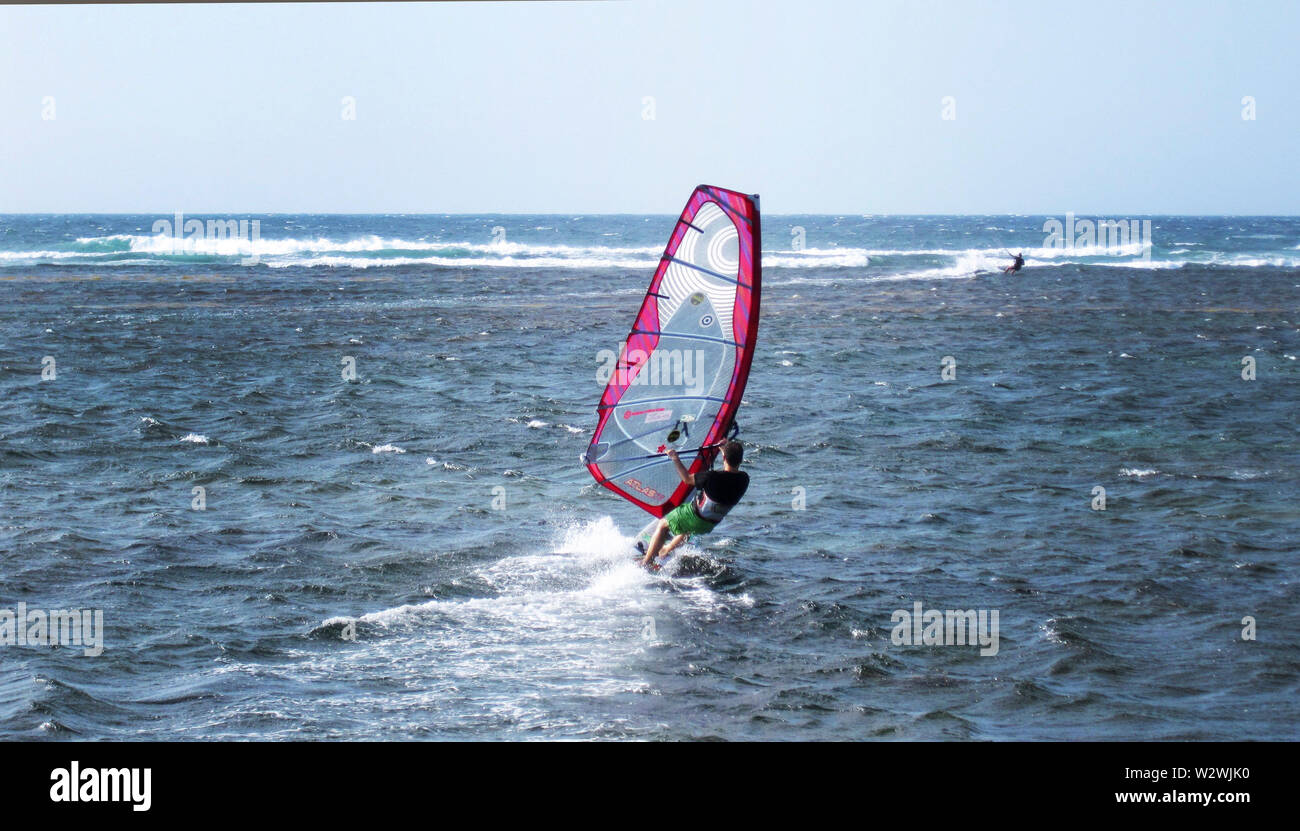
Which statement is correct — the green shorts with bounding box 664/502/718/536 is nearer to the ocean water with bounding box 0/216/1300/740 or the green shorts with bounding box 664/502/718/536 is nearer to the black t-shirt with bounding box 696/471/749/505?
the black t-shirt with bounding box 696/471/749/505

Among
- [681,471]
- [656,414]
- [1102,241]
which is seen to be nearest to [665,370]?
[656,414]

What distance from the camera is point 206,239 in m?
59.8

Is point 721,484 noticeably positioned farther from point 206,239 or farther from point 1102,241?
point 1102,241

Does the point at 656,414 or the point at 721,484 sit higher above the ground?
the point at 656,414

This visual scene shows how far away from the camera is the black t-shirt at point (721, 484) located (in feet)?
30.5

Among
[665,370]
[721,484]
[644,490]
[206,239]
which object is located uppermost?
[206,239]

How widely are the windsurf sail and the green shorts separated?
209 mm

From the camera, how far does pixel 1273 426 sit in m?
15.8

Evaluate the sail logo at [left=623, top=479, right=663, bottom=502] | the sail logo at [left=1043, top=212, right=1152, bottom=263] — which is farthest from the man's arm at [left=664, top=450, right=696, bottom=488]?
the sail logo at [left=1043, top=212, right=1152, bottom=263]
